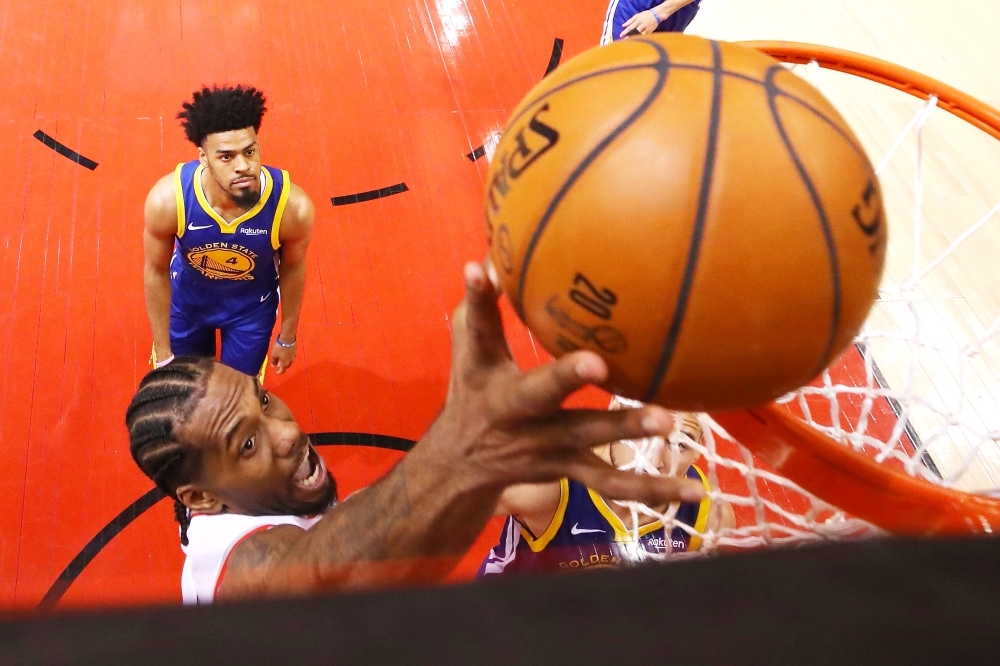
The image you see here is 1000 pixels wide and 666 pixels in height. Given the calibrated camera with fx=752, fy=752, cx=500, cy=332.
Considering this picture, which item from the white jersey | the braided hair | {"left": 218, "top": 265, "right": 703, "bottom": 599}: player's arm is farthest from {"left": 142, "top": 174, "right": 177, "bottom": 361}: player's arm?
{"left": 218, "top": 265, "right": 703, "bottom": 599}: player's arm

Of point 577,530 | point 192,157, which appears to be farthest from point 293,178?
point 577,530

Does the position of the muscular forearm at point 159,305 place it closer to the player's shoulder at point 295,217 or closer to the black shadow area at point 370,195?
the player's shoulder at point 295,217

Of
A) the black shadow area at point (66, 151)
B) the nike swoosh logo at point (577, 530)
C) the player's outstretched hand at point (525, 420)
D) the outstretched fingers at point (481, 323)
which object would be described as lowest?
the nike swoosh logo at point (577, 530)

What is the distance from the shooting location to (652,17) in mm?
3244

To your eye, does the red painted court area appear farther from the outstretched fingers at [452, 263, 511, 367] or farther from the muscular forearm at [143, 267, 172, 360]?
the outstretched fingers at [452, 263, 511, 367]

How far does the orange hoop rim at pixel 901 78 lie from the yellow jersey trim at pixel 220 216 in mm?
1502

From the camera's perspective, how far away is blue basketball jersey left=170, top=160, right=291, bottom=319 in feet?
7.39

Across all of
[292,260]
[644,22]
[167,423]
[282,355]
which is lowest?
[167,423]

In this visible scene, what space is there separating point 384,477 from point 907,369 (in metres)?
2.46

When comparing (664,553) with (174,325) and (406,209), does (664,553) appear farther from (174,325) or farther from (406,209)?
(406,209)

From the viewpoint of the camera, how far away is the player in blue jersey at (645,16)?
10.7 feet

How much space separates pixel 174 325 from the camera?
8.34 ft

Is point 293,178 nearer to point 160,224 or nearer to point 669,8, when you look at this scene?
point 160,224

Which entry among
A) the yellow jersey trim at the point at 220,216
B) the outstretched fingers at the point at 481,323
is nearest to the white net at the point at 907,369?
the outstretched fingers at the point at 481,323
